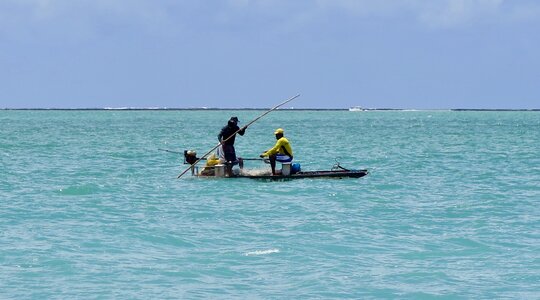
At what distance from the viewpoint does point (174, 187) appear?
29.0 metres

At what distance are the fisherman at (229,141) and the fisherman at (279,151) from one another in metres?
1.03

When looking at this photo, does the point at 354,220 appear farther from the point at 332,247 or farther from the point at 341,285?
the point at 341,285

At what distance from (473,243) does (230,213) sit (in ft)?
22.2

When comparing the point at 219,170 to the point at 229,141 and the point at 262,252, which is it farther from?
the point at 262,252

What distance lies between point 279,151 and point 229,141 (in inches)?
62.0

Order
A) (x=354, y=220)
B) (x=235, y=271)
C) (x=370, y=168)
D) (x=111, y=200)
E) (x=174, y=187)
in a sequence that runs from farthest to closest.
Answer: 1. (x=370, y=168)
2. (x=174, y=187)
3. (x=111, y=200)
4. (x=354, y=220)
5. (x=235, y=271)

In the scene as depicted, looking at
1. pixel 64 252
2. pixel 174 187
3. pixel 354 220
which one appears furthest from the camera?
pixel 174 187

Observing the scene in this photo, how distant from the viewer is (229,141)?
28.4 meters

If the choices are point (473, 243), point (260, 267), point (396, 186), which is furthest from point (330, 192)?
point (260, 267)

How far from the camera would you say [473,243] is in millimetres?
17719

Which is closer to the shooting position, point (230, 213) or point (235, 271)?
point (235, 271)

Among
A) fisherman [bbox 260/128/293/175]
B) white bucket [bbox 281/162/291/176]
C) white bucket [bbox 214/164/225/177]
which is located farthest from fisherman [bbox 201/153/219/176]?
white bucket [bbox 281/162/291/176]

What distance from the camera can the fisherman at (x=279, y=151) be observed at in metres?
27.8

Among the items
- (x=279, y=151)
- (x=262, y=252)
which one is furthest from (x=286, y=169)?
(x=262, y=252)
